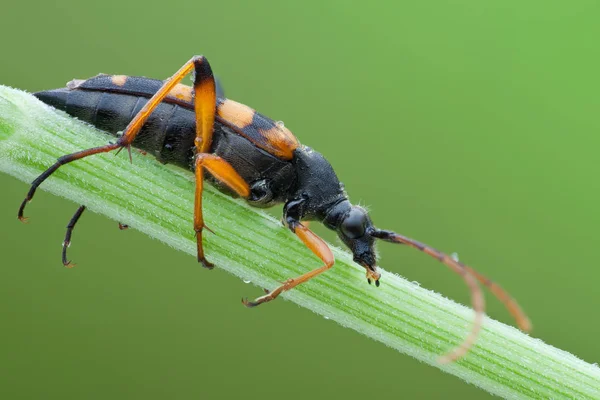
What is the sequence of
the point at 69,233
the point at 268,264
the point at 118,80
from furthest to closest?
the point at 69,233 < the point at 118,80 < the point at 268,264

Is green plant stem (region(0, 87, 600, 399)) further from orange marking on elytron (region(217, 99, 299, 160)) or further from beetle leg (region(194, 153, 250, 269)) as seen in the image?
orange marking on elytron (region(217, 99, 299, 160))

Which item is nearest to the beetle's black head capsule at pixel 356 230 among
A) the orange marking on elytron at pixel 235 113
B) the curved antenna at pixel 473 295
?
the curved antenna at pixel 473 295

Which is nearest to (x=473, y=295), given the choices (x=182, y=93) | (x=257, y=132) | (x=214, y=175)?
(x=214, y=175)

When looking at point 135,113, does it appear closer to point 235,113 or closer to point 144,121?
point 144,121

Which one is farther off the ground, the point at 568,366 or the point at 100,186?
the point at 568,366

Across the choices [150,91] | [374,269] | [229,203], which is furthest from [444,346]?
[150,91]

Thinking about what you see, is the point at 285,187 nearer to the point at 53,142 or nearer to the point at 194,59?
the point at 194,59
